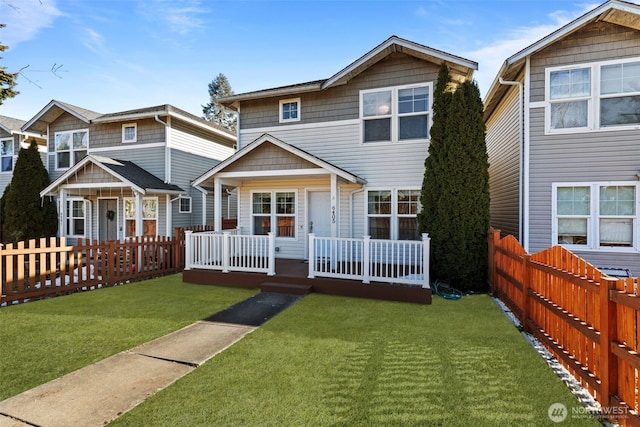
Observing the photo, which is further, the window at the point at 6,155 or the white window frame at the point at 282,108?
the window at the point at 6,155

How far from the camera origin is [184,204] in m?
14.3

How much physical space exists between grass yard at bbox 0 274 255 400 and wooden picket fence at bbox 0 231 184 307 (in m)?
0.39

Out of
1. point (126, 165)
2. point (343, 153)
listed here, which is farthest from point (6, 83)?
point (343, 153)

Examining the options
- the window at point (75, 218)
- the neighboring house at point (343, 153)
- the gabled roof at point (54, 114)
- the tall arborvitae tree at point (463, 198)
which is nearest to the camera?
the tall arborvitae tree at point (463, 198)

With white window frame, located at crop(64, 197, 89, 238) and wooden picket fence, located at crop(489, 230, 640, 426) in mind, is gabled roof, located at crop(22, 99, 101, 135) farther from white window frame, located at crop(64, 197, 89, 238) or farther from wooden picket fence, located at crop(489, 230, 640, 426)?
wooden picket fence, located at crop(489, 230, 640, 426)

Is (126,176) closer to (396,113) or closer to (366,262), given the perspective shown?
(366,262)

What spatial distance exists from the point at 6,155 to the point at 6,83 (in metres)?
11.6

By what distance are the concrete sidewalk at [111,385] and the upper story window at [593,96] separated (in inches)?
357

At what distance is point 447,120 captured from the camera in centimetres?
819

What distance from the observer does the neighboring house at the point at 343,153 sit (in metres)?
9.05

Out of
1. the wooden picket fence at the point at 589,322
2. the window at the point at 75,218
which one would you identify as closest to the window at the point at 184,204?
the window at the point at 75,218

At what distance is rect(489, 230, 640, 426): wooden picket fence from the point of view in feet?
8.79

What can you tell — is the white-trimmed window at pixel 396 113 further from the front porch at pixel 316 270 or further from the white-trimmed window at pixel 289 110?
the front porch at pixel 316 270

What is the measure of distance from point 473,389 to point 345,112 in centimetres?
860
